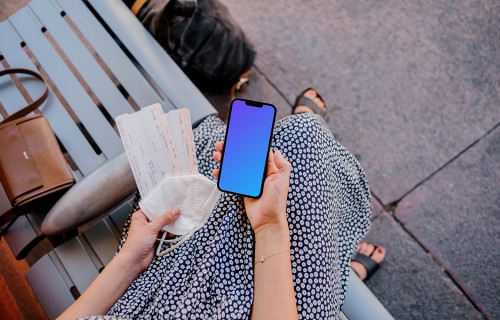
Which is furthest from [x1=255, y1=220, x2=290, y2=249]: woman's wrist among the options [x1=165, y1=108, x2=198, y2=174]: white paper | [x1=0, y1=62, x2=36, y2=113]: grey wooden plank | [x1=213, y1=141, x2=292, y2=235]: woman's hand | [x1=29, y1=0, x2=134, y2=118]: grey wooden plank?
[x1=0, y1=62, x2=36, y2=113]: grey wooden plank

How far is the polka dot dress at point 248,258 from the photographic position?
0.99 m

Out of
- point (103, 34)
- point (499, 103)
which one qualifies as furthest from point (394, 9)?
point (103, 34)

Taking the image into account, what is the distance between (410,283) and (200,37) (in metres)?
1.63

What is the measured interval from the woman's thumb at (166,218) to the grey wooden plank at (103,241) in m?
0.32

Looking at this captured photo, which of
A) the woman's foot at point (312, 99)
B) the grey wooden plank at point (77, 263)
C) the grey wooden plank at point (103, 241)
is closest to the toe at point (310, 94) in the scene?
the woman's foot at point (312, 99)

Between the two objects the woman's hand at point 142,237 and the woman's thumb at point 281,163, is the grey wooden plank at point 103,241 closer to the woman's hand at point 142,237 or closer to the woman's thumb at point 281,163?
the woman's hand at point 142,237

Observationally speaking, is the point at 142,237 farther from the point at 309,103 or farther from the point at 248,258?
the point at 309,103

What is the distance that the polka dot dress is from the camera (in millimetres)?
989

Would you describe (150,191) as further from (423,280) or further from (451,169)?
(451,169)

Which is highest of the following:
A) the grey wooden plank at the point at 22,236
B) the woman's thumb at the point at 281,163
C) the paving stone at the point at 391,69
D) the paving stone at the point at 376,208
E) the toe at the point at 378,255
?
the woman's thumb at the point at 281,163

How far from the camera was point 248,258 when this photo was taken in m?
1.04

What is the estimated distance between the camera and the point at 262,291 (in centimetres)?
95

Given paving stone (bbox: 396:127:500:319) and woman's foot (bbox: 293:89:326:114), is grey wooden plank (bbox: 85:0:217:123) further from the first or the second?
paving stone (bbox: 396:127:500:319)

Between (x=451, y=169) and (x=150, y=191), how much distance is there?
1597mm
